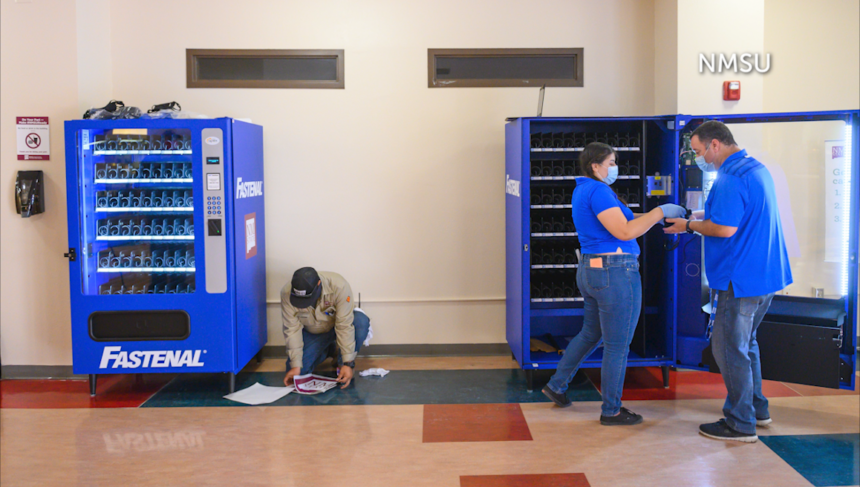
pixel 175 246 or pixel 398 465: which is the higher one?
pixel 175 246

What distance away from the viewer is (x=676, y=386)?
469 cm

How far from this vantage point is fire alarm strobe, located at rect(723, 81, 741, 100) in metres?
4.94

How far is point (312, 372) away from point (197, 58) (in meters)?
2.79

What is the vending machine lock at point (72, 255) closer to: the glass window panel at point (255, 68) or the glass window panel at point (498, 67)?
the glass window panel at point (255, 68)

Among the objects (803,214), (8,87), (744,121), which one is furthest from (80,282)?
(803,214)

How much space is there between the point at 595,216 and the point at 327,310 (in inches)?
86.0

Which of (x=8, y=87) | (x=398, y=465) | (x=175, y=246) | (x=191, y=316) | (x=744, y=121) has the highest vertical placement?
(x=8, y=87)

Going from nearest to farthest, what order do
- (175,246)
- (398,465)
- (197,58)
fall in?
(398,465), (175,246), (197,58)

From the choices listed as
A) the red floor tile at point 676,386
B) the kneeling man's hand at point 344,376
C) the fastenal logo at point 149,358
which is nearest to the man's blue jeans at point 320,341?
the kneeling man's hand at point 344,376

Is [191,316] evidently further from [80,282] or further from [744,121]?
[744,121]

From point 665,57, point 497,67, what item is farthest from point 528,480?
point 665,57

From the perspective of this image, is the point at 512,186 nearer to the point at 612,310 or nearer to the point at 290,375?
the point at 612,310

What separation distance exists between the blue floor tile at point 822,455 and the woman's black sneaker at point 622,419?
709 mm

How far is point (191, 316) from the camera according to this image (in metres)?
4.52
